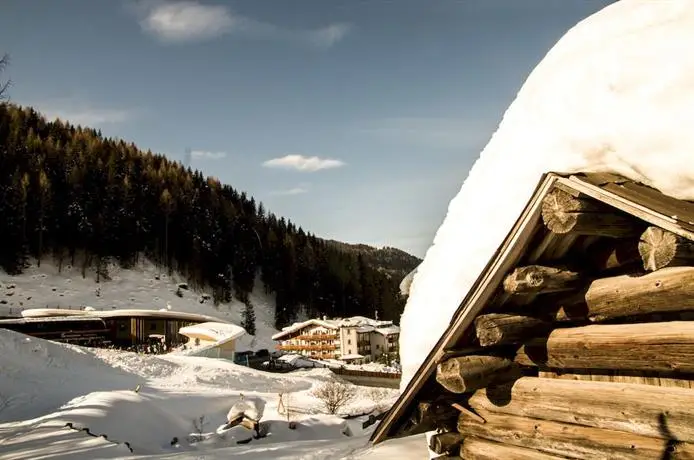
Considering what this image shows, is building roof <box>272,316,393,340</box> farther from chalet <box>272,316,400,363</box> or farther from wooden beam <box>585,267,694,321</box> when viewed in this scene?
wooden beam <box>585,267,694,321</box>

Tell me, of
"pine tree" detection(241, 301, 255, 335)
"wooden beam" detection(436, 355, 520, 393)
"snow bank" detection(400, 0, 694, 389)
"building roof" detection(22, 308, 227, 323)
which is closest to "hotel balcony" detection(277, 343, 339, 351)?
"pine tree" detection(241, 301, 255, 335)

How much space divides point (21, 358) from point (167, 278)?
A: 49158 millimetres

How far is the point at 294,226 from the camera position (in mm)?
101250

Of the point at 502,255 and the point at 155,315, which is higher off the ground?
the point at 502,255

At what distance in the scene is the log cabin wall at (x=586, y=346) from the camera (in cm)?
296

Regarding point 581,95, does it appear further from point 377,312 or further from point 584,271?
point 377,312

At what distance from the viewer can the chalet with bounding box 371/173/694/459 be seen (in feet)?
9.46

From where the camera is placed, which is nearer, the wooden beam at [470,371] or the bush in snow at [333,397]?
the wooden beam at [470,371]

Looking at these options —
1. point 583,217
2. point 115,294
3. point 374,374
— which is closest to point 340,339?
point 374,374

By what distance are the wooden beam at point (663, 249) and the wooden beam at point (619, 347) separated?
0.56 metres

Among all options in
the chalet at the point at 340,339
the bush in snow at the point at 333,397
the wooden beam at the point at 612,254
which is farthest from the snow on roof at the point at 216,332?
the wooden beam at the point at 612,254

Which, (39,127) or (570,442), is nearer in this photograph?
(570,442)

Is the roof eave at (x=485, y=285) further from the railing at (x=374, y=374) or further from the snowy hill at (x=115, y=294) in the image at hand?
the snowy hill at (x=115, y=294)

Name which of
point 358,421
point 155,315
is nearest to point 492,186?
point 358,421
